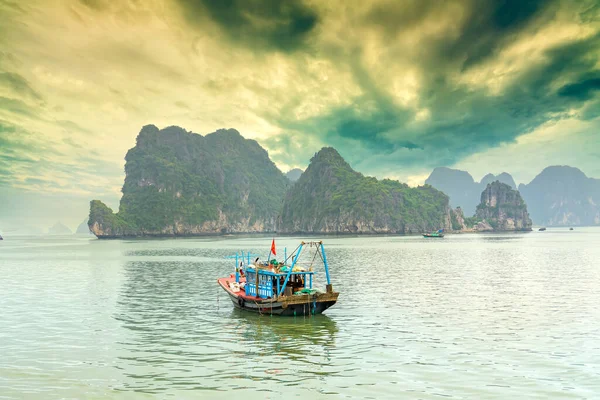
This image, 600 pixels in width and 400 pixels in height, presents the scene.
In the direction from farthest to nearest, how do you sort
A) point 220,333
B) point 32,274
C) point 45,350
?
point 32,274
point 220,333
point 45,350

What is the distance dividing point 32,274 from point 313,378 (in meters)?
48.9

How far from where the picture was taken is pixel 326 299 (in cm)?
2569

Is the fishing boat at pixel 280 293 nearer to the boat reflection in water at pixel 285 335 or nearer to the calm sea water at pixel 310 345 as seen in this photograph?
the boat reflection in water at pixel 285 335

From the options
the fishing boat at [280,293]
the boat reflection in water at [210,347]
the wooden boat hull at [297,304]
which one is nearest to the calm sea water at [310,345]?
the boat reflection in water at [210,347]

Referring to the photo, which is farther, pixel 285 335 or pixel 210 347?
pixel 285 335

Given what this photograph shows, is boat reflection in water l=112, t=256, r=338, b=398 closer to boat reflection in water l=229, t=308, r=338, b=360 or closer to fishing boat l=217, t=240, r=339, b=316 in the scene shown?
boat reflection in water l=229, t=308, r=338, b=360

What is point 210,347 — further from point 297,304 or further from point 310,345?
point 297,304

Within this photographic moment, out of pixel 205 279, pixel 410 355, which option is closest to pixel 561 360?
pixel 410 355

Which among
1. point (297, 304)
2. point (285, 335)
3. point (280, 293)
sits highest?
point (280, 293)

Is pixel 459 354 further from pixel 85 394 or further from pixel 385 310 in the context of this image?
pixel 85 394

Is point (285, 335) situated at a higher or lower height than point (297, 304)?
lower

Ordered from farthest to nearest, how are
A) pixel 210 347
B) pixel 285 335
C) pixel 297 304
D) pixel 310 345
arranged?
pixel 297 304
pixel 285 335
pixel 310 345
pixel 210 347

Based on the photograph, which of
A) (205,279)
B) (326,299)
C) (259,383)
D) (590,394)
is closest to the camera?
(590,394)

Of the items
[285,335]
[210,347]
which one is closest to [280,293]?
[285,335]
